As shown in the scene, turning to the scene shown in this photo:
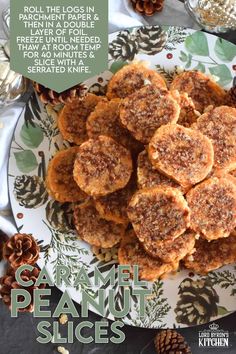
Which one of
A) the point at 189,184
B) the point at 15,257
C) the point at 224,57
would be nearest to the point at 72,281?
the point at 15,257

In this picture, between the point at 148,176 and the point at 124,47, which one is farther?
the point at 124,47

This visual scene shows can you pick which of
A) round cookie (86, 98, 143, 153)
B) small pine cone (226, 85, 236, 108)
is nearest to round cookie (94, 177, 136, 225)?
round cookie (86, 98, 143, 153)

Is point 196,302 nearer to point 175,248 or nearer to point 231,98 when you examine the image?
point 175,248

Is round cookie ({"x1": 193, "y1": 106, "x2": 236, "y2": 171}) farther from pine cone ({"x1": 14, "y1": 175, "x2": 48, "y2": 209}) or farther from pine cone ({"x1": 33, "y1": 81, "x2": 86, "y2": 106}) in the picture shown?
pine cone ({"x1": 14, "y1": 175, "x2": 48, "y2": 209})

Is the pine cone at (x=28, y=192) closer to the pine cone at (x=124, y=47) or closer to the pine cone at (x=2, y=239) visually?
the pine cone at (x=2, y=239)

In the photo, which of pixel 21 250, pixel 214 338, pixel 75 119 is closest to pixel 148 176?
pixel 75 119

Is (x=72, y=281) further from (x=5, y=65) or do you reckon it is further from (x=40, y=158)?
(x=5, y=65)

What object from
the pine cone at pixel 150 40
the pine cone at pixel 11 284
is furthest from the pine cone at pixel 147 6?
the pine cone at pixel 11 284

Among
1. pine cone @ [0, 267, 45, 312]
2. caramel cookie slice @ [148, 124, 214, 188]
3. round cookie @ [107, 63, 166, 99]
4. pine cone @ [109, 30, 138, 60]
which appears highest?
pine cone @ [109, 30, 138, 60]
